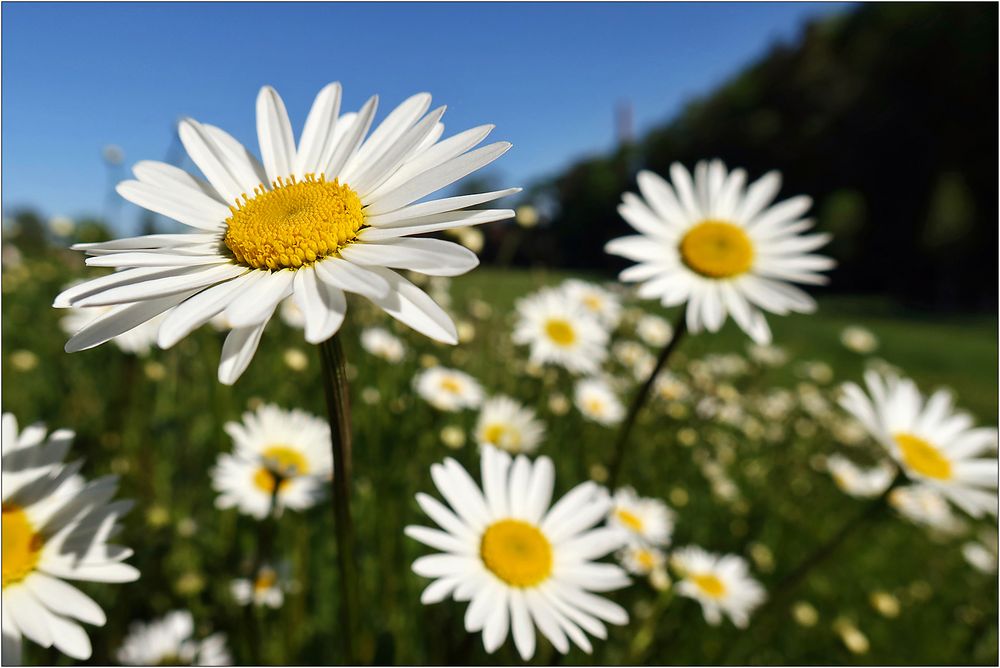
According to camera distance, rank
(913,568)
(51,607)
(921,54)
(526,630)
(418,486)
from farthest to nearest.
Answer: (921,54)
(913,568)
(418,486)
(526,630)
(51,607)

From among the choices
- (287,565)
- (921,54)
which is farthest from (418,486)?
(921,54)

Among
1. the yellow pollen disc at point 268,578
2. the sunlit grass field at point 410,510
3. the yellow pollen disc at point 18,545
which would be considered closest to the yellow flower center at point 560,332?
the sunlit grass field at point 410,510

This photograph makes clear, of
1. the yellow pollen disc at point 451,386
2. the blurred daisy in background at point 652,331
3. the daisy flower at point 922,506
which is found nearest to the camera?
the daisy flower at point 922,506

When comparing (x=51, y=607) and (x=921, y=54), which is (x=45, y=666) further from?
(x=921, y=54)

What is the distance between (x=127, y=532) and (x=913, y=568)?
10.2 feet

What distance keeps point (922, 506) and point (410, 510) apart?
A: 1910 mm

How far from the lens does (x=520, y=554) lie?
0.99 meters

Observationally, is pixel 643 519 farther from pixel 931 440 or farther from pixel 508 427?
pixel 931 440

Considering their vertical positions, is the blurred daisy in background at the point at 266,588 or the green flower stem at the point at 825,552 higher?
the blurred daisy in background at the point at 266,588

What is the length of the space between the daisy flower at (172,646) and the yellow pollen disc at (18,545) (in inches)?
21.8

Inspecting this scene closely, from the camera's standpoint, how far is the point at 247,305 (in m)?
0.57

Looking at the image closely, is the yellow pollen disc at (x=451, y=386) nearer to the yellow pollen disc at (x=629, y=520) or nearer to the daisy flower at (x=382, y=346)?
the daisy flower at (x=382, y=346)

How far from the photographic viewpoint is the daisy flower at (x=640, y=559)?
4.84ft

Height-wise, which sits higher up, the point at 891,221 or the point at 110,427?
the point at 891,221
